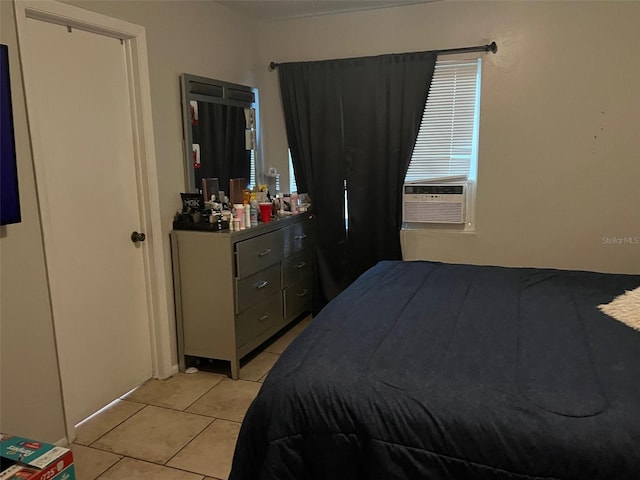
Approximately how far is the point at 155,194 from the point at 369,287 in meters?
1.40

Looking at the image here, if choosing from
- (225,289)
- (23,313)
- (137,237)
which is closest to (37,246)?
(23,313)

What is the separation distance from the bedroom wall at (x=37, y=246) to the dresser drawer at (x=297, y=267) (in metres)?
0.85

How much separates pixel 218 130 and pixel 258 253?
3.15ft

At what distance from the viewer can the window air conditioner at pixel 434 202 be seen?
3.72m

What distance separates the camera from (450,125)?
3713 millimetres

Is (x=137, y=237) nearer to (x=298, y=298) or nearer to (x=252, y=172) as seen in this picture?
(x=252, y=172)

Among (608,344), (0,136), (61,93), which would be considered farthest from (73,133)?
(608,344)

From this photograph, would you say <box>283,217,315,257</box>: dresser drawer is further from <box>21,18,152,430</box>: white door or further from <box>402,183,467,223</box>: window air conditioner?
<box>21,18,152,430</box>: white door

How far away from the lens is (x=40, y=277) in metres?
2.30

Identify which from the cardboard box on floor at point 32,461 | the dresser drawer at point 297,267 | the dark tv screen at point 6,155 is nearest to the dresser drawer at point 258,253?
the dresser drawer at point 297,267

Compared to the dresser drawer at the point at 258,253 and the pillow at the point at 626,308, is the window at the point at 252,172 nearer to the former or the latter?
the dresser drawer at the point at 258,253

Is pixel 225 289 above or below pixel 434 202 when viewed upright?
below

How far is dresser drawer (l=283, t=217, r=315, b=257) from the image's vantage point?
3621 mm

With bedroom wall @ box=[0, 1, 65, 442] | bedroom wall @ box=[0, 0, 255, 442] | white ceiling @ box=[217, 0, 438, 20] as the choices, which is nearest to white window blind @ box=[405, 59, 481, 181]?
white ceiling @ box=[217, 0, 438, 20]
